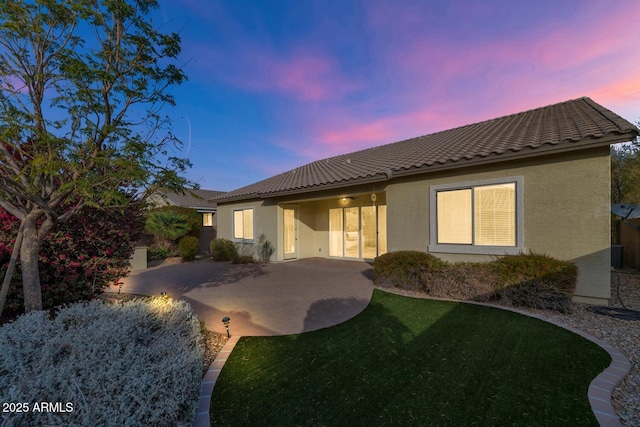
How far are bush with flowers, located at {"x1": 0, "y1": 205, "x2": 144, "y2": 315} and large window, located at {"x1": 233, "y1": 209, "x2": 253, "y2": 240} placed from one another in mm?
9108

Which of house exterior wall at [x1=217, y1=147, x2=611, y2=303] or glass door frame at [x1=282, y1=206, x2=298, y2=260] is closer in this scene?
house exterior wall at [x1=217, y1=147, x2=611, y2=303]

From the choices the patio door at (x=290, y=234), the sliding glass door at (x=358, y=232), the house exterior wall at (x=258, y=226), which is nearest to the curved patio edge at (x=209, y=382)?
the sliding glass door at (x=358, y=232)

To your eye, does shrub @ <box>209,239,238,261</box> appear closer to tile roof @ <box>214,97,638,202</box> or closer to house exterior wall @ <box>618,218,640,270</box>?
tile roof @ <box>214,97,638,202</box>

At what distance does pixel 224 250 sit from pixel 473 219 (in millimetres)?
12269

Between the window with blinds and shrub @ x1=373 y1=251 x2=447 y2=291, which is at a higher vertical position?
the window with blinds

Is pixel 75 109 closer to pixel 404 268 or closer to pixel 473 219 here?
pixel 404 268

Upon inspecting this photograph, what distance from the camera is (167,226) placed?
52.8ft

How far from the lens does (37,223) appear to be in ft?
14.0

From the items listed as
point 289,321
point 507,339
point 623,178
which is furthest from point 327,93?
point 623,178

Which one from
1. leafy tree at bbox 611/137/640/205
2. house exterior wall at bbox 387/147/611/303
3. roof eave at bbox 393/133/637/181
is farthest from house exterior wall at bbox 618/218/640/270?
roof eave at bbox 393/133/637/181

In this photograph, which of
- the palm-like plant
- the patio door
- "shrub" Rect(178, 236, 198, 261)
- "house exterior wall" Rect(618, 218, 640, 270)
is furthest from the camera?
the palm-like plant

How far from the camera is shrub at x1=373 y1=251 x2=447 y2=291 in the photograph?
23.9ft

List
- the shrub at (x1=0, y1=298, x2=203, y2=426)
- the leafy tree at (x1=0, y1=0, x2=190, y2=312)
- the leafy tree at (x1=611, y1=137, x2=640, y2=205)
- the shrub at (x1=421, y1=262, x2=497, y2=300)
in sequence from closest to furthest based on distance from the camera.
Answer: the shrub at (x1=0, y1=298, x2=203, y2=426)
the leafy tree at (x1=0, y1=0, x2=190, y2=312)
the shrub at (x1=421, y1=262, x2=497, y2=300)
the leafy tree at (x1=611, y1=137, x2=640, y2=205)

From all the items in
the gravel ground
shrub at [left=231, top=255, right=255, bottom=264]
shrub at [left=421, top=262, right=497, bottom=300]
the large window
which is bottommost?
shrub at [left=231, top=255, right=255, bottom=264]
